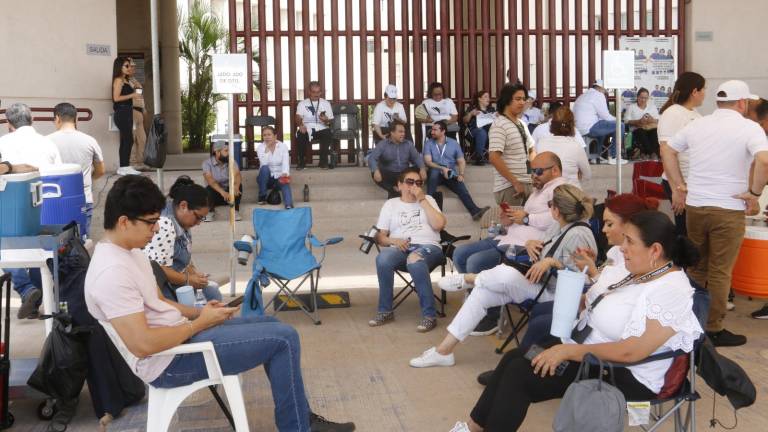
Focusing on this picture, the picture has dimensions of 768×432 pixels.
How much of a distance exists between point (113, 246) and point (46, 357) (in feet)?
2.93

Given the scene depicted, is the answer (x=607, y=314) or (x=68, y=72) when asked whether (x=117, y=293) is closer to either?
(x=607, y=314)

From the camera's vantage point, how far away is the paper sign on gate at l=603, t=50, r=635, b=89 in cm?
741

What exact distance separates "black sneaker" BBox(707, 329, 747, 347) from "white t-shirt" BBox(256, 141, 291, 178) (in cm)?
608

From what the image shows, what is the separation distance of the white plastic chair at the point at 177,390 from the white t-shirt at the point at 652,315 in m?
1.34

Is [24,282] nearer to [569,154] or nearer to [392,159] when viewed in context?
[569,154]

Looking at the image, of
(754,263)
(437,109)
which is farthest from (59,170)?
(437,109)

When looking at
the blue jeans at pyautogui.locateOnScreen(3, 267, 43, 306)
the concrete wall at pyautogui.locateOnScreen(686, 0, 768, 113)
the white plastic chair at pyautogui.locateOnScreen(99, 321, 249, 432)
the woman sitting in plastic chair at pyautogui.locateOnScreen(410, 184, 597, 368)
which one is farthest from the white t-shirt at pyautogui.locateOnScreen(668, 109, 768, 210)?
the concrete wall at pyautogui.locateOnScreen(686, 0, 768, 113)

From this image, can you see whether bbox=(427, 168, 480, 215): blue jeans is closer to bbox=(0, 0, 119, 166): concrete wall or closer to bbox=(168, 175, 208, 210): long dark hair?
bbox=(0, 0, 119, 166): concrete wall

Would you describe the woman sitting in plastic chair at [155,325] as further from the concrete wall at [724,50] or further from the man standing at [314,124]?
the concrete wall at [724,50]

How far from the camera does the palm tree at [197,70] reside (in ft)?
63.7

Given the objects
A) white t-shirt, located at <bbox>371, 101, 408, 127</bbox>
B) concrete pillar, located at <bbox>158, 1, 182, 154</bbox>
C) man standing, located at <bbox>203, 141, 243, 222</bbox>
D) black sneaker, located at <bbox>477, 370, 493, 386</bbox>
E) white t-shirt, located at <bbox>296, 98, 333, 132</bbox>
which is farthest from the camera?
concrete pillar, located at <bbox>158, 1, 182, 154</bbox>

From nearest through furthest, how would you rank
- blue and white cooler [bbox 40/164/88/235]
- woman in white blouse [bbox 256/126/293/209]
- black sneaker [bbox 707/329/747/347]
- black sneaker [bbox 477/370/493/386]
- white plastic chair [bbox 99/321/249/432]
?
white plastic chair [bbox 99/321/249/432], black sneaker [bbox 477/370/493/386], black sneaker [bbox 707/329/747/347], blue and white cooler [bbox 40/164/88/235], woman in white blouse [bbox 256/126/293/209]

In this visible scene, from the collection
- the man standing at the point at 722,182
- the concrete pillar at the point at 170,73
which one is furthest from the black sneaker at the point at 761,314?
the concrete pillar at the point at 170,73

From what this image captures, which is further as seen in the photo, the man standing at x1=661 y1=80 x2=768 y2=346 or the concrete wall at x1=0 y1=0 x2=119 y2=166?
the concrete wall at x1=0 y1=0 x2=119 y2=166
